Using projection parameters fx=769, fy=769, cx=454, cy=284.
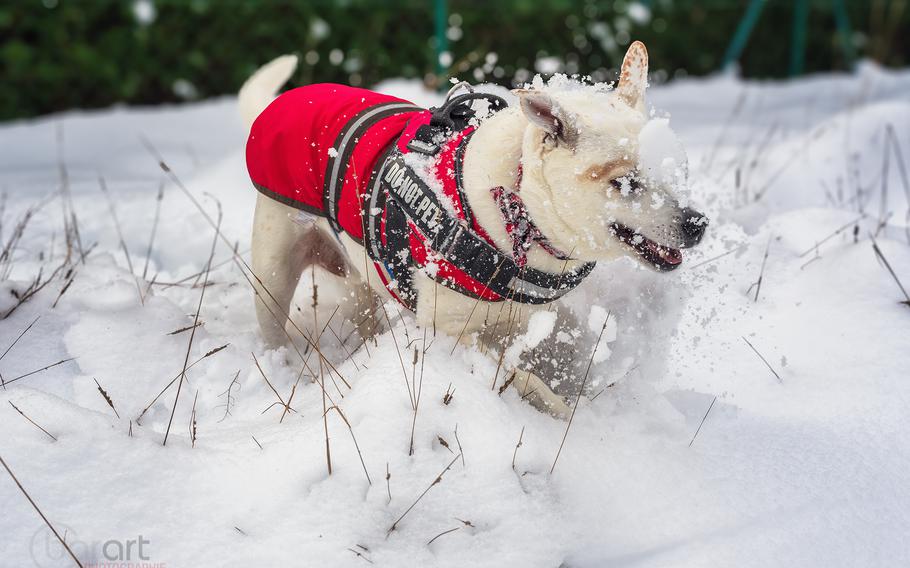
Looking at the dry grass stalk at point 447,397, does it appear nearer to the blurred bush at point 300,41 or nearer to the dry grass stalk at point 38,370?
the dry grass stalk at point 38,370

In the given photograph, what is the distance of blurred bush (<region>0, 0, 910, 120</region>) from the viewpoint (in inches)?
261

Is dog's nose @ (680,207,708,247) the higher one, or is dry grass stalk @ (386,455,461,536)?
dog's nose @ (680,207,708,247)

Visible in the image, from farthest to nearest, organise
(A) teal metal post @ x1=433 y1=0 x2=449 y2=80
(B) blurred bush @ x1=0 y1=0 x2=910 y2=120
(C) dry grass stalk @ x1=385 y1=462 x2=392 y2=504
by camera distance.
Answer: (A) teal metal post @ x1=433 y1=0 x2=449 y2=80 < (B) blurred bush @ x1=0 y1=0 x2=910 y2=120 < (C) dry grass stalk @ x1=385 y1=462 x2=392 y2=504

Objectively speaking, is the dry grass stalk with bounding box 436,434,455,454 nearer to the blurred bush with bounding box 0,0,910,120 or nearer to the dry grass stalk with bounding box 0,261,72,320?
the dry grass stalk with bounding box 0,261,72,320

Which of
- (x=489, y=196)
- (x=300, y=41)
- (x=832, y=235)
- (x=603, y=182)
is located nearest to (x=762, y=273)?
(x=832, y=235)

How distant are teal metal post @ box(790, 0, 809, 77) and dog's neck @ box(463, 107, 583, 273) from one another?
10166 millimetres

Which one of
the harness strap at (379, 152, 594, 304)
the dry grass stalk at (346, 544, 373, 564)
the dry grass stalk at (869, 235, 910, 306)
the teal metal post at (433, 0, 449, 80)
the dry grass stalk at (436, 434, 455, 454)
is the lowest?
the dry grass stalk at (346, 544, 373, 564)

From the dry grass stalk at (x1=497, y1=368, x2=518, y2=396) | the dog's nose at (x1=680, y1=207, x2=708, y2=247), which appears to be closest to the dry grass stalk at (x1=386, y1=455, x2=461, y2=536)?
the dry grass stalk at (x1=497, y1=368, x2=518, y2=396)

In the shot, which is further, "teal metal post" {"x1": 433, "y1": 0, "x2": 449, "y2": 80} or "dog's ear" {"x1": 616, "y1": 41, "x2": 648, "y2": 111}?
"teal metal post" {"x1": 433, "y1": 0, "x2": 449, "y2": 80}

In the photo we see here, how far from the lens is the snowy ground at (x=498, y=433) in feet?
5.61

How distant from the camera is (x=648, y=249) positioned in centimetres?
212

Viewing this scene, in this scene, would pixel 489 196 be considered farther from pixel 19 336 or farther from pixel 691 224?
pixel 19 336

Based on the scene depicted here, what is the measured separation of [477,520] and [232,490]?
58 centimetres

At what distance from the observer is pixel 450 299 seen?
7.50 feet
